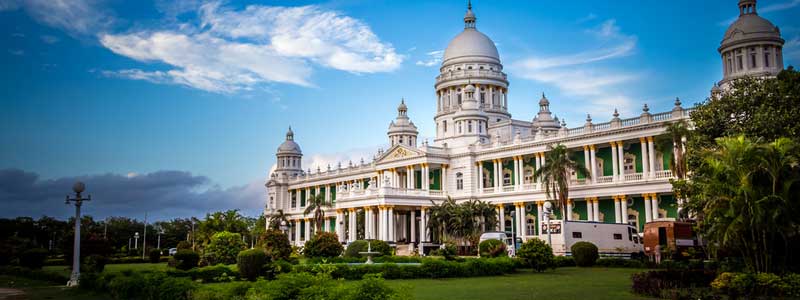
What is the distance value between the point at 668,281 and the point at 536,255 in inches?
416

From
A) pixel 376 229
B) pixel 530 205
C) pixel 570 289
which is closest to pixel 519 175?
pixel 530 205

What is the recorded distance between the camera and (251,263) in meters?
26.0

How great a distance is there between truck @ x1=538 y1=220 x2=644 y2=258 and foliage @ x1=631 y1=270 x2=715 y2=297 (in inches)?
771

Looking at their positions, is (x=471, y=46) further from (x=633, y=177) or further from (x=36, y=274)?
(x=36, y=274)

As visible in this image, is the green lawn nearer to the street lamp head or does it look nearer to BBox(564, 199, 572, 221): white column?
the street lamp head

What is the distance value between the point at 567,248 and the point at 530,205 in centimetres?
1858

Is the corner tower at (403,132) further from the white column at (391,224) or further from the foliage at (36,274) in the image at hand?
the foliage at (36,274)

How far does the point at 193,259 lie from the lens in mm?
34094

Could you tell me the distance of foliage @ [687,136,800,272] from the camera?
19906 mm

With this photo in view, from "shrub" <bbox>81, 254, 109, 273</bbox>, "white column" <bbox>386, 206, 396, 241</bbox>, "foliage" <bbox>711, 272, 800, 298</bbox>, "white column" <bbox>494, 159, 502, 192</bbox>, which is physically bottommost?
"foliage" <bbox>711, 272, 800, 298</bbox>

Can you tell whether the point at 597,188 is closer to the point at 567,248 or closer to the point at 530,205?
the point at 530,205

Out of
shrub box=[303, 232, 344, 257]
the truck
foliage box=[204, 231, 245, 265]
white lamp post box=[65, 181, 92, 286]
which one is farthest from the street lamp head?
the truck

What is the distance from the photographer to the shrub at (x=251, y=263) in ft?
85.3

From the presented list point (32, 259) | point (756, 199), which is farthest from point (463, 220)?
point (756, 199)
